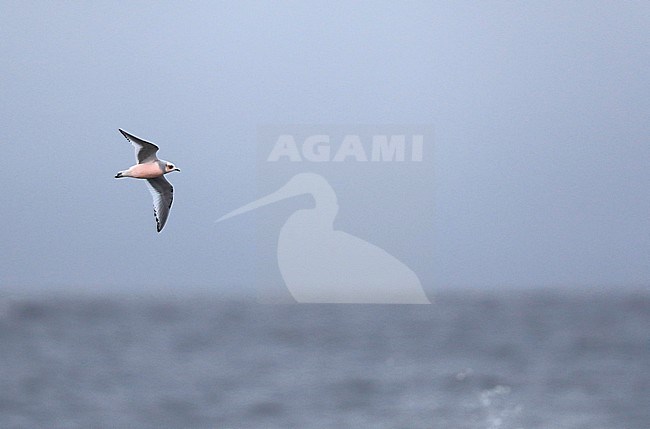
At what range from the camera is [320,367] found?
3044 centimetres

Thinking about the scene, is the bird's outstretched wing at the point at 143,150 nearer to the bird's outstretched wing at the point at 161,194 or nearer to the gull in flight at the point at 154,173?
the gull in flight at the point at 154,173

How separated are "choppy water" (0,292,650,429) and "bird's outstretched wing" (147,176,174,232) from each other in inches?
592

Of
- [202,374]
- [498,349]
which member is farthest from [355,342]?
[202,374]

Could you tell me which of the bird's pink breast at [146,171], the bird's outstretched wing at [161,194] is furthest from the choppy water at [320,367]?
the bird's pink breast at [146,171]

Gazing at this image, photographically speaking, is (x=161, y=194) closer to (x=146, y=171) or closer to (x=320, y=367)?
(x=146, y=171)

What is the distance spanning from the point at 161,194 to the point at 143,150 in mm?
562

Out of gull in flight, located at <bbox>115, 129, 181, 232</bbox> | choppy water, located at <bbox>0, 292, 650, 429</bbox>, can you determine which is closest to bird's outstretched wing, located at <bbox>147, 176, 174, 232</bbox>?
gull in flight, located at <bbox>115, 129, 181, 232</bbox>

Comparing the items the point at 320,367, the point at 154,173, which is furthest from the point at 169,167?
the point at 320,367

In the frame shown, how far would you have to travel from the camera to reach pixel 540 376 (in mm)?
29062

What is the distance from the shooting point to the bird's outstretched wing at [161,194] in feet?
28.1

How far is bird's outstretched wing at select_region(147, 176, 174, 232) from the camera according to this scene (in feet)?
28.1

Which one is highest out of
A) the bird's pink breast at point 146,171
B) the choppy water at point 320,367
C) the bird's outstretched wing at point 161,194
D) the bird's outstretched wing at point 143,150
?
the bird's outstretched wing at point 143,150

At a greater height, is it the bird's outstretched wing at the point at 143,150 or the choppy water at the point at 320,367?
the bird's outstretched wing at the point at 143,150

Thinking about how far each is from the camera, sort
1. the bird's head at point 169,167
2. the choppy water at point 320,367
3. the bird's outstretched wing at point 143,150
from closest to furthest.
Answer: the bird's outstretched wing at point 143,150
the bird's head at point 169,167
the choppy water at point 320,367
